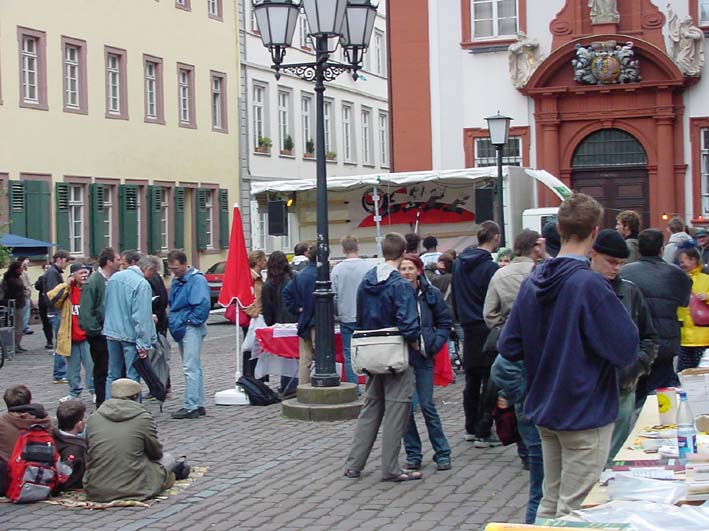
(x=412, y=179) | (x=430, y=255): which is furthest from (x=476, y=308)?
(x=412, y=179)

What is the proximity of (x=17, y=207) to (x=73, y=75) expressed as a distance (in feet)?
14.8

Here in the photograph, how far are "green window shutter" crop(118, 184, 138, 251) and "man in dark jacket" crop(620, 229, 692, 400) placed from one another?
85.4 feet

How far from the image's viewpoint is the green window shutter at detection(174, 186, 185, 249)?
36.7 metres

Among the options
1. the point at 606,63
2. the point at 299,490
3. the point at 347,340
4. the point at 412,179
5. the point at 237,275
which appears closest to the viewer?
the point at 299,490

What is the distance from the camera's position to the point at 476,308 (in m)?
10.2

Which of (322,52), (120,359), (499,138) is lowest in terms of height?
(120,359)

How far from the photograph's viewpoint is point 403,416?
29.3 feet

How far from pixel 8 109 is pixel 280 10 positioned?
1827cm

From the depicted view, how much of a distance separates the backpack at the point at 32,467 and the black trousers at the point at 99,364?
13.2 ft

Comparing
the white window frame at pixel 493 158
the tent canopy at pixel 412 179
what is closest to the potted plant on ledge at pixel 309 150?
the white window frame at pixel 493 158

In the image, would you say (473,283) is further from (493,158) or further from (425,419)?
(493,158)

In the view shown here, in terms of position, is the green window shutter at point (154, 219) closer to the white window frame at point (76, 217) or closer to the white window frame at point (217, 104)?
the white window frame at point (76, 217)

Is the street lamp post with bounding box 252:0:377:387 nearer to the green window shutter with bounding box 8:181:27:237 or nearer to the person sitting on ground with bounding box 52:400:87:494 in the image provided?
the person sitting on ground with bounding box 52:400:87:494

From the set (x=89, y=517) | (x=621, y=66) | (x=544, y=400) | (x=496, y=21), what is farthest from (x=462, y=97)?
(x=544, y=400)
